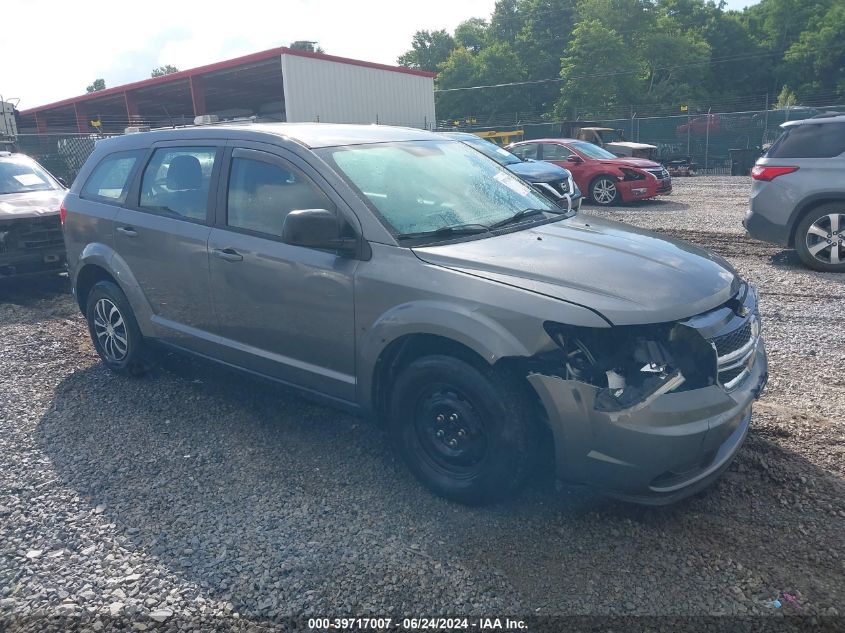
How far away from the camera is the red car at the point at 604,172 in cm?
1554

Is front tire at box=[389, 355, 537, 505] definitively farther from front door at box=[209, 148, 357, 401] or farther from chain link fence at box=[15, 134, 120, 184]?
chain link fence at box=[15, 134, 120, 184]

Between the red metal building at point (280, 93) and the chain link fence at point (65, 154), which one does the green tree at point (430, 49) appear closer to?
the red metal building at point (280, 93)

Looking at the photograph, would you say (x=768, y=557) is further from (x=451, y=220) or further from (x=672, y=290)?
(x=451, y=220)

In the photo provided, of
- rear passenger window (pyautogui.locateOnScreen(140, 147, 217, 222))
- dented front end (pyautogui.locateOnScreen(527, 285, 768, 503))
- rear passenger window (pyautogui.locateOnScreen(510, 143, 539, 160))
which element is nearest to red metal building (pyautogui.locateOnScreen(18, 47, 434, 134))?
rear passenger window (pyautogui.locateOnScreen(510, 143, 539, 160))

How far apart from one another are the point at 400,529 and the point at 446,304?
109 cm

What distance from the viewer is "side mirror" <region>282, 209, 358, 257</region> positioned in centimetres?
348

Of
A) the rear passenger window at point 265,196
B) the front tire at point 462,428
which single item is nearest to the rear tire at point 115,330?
the rear passenger window at point 265,196

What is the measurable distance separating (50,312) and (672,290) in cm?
689

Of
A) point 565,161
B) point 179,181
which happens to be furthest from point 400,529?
point 565,161

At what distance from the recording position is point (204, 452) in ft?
13.8

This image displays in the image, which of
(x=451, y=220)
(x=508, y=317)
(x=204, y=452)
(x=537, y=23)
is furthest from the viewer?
(x=537, y=23)

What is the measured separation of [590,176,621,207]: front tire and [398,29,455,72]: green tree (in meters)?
74.1

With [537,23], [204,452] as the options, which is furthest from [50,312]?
[537,23]

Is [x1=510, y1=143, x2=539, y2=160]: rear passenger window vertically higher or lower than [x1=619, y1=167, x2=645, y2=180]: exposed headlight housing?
higher
